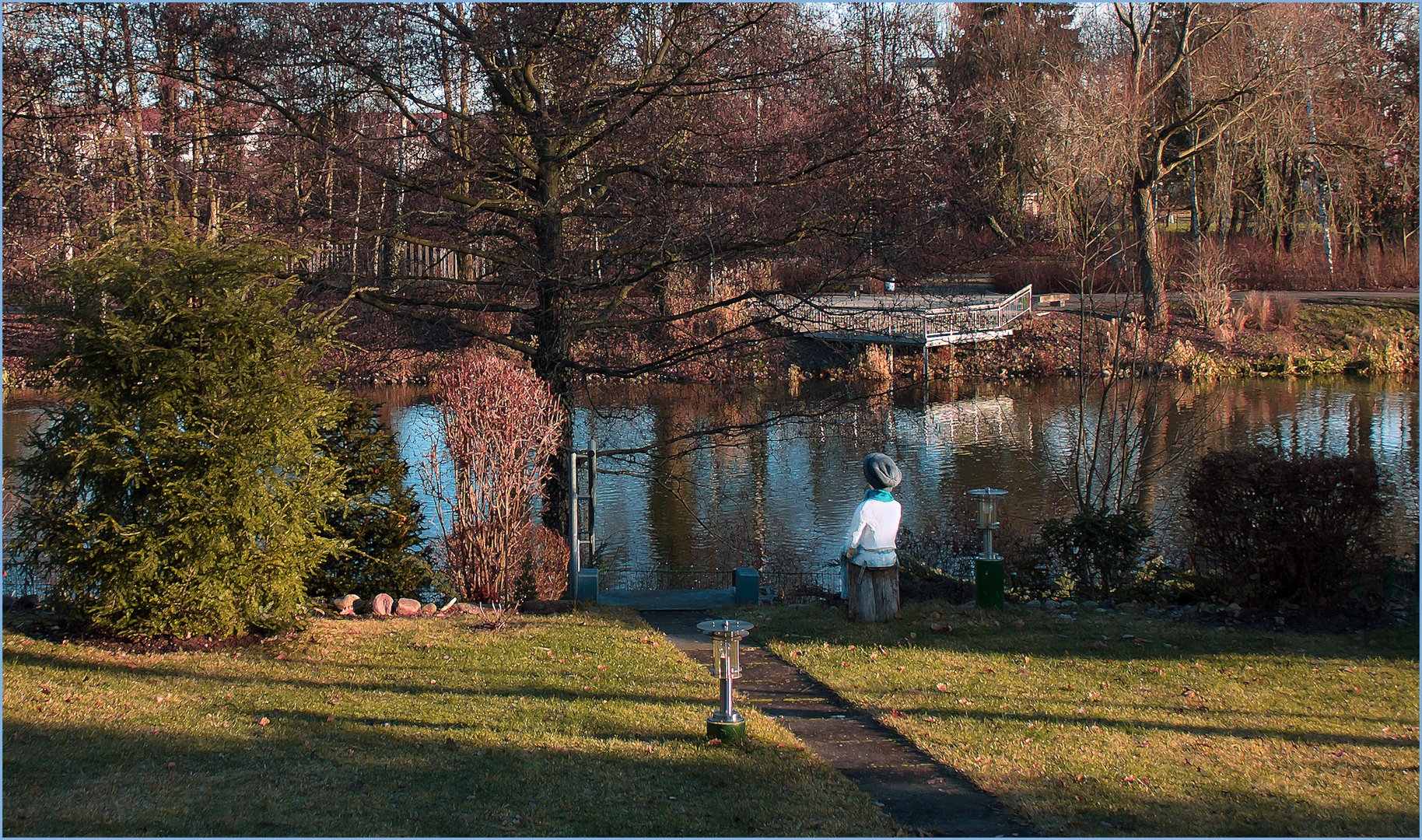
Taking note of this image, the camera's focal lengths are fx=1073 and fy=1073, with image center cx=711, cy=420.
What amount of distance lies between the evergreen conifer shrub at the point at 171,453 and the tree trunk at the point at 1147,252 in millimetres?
10783

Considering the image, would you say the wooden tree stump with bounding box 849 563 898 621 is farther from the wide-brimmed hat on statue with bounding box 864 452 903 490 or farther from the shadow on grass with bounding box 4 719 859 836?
the shadow on grass with bounding box 4 719 859 836

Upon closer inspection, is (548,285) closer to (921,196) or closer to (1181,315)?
(921,196)

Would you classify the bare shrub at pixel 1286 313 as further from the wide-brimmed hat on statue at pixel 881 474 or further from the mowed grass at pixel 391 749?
the mowed grass at pixel 391 749

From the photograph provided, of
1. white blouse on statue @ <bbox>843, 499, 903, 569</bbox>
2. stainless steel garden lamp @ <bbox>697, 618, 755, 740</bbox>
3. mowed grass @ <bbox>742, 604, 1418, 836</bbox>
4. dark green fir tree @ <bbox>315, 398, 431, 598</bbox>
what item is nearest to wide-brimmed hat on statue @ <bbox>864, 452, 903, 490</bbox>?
white blouse on statue @ <bbox>843, 499, 903, 569</bbox>

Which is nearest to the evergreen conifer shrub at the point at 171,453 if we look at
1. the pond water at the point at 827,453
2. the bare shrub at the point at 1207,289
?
the pond water at the point at 827,453

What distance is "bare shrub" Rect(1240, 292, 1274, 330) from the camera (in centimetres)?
3200

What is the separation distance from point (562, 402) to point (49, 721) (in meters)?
6.92

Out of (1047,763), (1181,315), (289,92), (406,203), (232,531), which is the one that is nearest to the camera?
(1047,763)

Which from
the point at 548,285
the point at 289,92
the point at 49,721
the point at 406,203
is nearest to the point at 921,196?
the point at 548,285

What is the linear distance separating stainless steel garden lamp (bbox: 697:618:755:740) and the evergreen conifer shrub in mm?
3641

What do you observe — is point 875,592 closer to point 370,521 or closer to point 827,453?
point 370,521

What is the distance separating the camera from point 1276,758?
5551 mm

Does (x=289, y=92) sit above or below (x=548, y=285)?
above

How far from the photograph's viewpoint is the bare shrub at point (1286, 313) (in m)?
32.2
